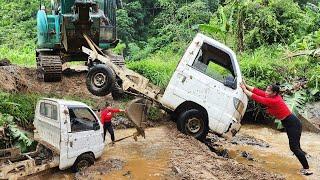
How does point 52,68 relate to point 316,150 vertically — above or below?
above

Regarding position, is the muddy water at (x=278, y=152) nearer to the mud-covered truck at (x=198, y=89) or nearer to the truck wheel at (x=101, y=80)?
the mud-covered truck at (x=198, y=89)

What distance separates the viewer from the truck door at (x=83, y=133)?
27.7 feet

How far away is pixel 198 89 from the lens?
10266 mm

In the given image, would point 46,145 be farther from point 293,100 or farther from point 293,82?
point 293,82

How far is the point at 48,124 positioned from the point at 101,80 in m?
2.23

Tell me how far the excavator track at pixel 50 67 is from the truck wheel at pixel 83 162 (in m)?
5.15

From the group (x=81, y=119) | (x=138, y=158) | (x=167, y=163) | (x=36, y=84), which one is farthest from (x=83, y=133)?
(x=36, y=84)

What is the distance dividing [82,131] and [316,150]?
6520 millimetres

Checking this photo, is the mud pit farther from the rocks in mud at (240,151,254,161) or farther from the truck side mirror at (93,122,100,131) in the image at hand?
the truck side mirror at (93,122,100,131)

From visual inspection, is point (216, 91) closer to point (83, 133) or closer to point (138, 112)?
point (138, 112)

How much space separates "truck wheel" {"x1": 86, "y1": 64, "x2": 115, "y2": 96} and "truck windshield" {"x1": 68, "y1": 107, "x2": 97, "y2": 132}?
4.59ft

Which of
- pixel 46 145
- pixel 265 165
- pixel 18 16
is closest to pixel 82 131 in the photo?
pixel 46 145

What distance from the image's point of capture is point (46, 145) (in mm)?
8516

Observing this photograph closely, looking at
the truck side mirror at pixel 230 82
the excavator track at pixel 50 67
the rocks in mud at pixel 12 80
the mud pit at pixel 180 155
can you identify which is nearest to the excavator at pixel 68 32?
the excavator track at pixel 50 67
